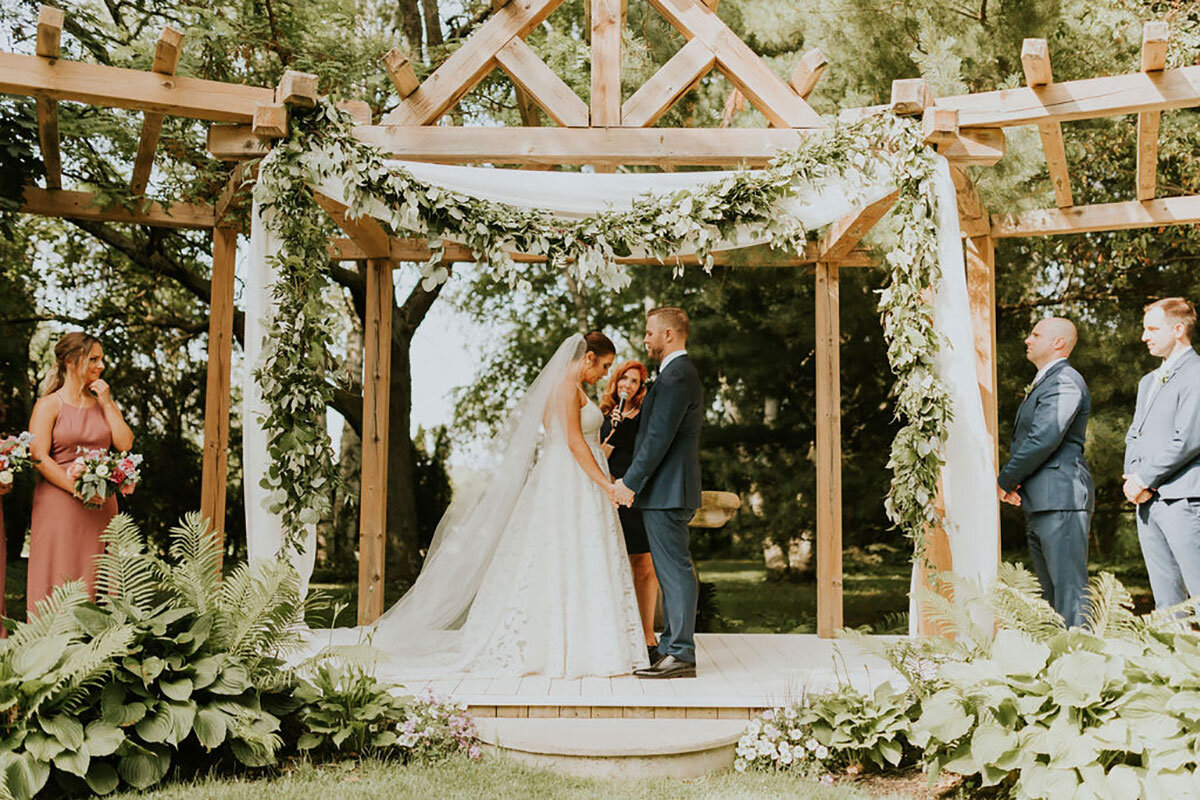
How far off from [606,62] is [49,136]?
3153 millimetres

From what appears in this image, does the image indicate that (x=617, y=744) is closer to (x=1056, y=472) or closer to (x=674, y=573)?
(x=674, y=573)

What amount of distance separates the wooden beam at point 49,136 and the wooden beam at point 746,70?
3.29m

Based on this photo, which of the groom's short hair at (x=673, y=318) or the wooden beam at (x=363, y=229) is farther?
the wooden beam at (x=363, y=229)

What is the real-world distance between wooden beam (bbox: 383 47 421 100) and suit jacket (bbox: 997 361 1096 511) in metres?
3.47

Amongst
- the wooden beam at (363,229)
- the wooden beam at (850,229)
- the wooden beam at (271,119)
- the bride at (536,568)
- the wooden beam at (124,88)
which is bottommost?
the bride at (536,568)

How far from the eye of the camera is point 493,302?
1599 centimetres

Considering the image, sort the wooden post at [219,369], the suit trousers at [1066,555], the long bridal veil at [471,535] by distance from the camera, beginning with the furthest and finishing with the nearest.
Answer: the wooden post at [219,369]
the long bridal veil at [471,535]
the suit trousers at [1066,555]

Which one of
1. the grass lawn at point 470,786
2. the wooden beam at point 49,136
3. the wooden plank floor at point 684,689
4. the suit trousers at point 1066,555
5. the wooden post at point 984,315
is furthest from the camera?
the wooden post at point 984,315

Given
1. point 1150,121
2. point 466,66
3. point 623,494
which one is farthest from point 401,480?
point 1150,121

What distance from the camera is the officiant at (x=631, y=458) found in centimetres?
581

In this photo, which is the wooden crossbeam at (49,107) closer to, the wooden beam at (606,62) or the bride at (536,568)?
the wooden beam at (606,62)

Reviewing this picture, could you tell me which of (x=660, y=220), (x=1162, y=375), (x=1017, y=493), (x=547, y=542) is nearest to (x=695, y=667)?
(x=547, y=542)

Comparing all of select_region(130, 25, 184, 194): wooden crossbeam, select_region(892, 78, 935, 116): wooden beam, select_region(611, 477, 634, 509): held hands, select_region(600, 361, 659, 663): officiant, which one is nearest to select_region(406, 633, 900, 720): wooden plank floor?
select_region(600, 361, 659, 663): officiant

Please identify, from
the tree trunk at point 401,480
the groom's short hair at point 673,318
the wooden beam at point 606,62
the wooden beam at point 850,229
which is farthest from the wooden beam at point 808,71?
the tree trunk at point 401,480
